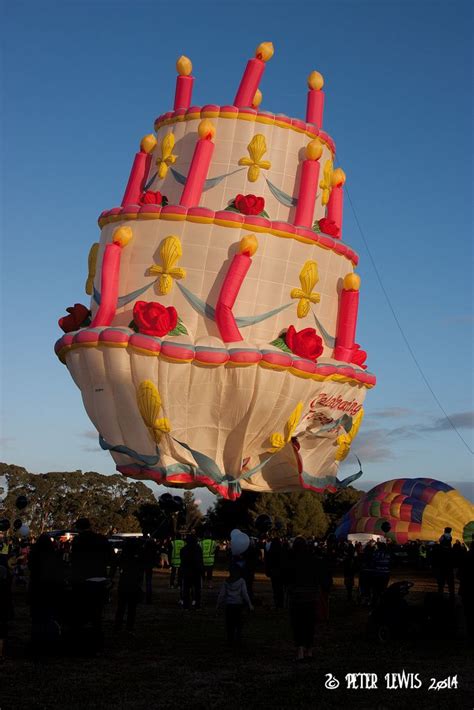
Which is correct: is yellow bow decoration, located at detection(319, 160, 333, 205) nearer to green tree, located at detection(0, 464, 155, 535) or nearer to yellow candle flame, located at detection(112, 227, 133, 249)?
yellow candle flame, located at detection(112, 227, 133, 249)

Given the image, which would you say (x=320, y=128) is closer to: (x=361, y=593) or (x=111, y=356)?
(x=111, y=356)

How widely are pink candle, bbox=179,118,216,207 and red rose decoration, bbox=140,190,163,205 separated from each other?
86 cm

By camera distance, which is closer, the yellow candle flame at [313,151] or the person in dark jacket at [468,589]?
the person in dark jacket at [468,589]

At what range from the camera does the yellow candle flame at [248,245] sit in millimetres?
26000

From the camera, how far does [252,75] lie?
30.2 metres

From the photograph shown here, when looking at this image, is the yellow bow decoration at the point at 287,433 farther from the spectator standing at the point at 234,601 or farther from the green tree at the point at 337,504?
the green tree at the point at 337,504

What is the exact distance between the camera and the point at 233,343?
26.0 m

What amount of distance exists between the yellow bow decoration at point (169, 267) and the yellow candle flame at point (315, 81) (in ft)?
30.0

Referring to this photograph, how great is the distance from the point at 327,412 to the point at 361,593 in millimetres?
10994

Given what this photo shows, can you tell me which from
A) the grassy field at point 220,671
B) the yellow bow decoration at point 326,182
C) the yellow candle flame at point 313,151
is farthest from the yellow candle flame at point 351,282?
the grassy field at point 220,671

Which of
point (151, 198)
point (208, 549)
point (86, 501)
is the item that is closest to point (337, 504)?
point (86, 501)

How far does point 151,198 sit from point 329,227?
19.7 ft

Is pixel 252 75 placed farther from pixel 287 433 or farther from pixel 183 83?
pixel 287 433

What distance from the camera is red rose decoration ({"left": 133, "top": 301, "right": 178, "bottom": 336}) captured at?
25.5 meters
